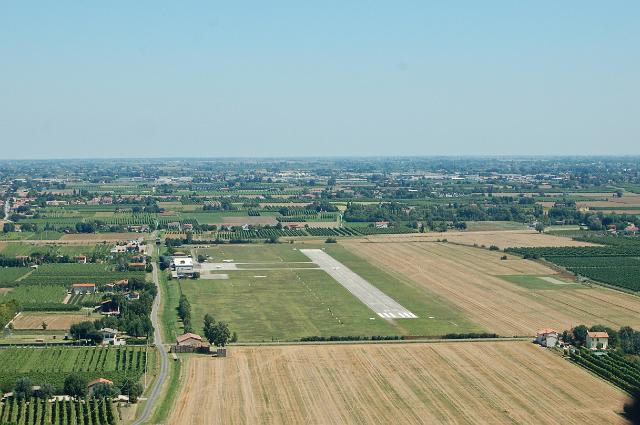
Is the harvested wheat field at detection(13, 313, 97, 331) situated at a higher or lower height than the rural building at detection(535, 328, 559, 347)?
lower

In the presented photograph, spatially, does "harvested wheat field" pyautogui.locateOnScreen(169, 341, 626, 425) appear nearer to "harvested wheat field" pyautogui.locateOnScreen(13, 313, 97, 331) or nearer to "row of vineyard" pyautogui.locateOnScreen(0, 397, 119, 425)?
"row of vineyard" pyautogui.locateOnScreen(0, 397, 119, 425)

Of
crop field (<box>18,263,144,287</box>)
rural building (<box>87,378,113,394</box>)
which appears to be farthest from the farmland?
rural building (<box>87,378,113,394</box>)

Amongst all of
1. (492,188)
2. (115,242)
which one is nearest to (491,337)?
(115,242)

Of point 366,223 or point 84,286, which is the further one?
point 366,223

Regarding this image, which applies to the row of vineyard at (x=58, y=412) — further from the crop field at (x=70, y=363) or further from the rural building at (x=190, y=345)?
the rural building at (x=190, y=345)

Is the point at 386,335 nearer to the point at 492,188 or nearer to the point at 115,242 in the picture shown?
the point at 115,242

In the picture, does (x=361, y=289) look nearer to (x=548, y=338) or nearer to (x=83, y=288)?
(x=548, y=338)

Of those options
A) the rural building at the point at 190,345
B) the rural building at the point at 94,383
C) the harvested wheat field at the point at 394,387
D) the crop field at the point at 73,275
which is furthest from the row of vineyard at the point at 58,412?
the crop field at the point at 73,275
